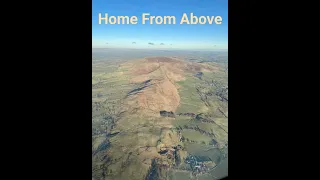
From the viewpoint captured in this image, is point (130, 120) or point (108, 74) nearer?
point (108, 74)
